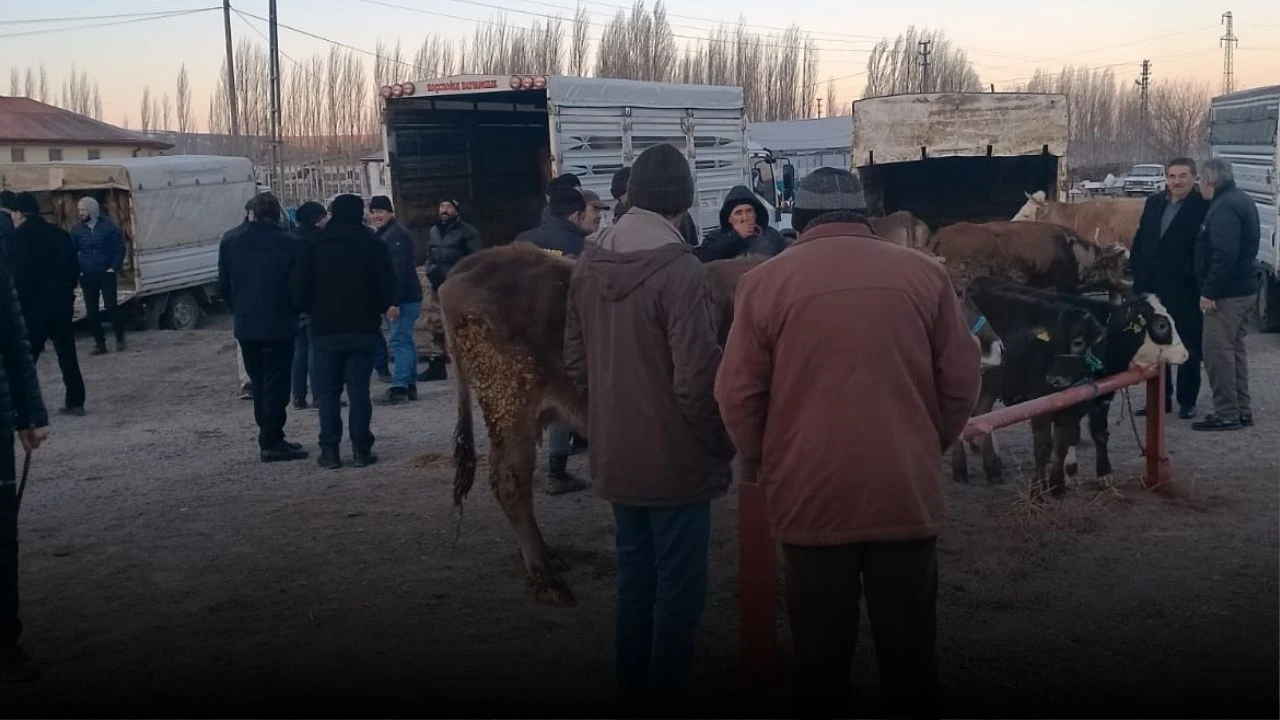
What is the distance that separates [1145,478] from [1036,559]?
5.58ft

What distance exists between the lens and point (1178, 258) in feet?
29.6

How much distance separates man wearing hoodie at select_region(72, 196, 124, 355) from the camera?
16.0 metres

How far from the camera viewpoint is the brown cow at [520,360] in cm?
588

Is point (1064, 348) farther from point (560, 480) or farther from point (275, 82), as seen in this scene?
point (275, 82)

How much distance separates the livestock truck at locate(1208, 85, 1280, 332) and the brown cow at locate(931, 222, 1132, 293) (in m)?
4.14

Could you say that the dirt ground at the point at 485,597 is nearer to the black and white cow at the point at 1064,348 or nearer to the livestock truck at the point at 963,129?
the black and white cow at the point at 1064,348

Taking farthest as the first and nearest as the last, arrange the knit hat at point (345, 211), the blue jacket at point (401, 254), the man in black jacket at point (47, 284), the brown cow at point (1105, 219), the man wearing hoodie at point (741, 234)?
the brown cow at point (1105, 219) → the man in black jacket at point (47, 284) → the blue jacket at point (401, 254) → the knit hat at point (345, 211) → the man wearing hoodie at point (741, 234)

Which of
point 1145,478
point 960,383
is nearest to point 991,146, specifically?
point 1145,478

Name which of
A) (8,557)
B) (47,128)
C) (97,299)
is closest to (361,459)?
(8,557)

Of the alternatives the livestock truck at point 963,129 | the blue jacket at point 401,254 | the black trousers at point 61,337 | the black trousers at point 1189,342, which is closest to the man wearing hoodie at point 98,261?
the black trousers at point 61,337

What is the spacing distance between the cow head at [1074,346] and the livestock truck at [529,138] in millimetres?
6841

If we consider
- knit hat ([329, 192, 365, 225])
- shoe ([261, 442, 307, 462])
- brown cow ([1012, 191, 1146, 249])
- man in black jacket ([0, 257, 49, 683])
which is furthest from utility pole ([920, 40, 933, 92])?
man in black jacket ([0, 257, 49, 683])

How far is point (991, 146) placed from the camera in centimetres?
1445

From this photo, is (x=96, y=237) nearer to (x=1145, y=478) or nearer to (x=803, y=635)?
(x=1145, y=478)
